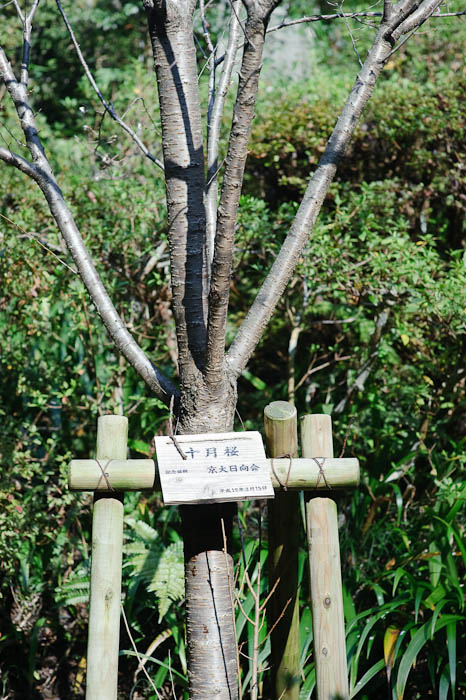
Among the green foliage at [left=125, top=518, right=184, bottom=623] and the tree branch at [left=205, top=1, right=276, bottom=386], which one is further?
the green foliage at [left=125, top=518, right=184, bottom=623]

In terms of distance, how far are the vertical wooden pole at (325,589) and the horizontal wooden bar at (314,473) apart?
0.07 metres

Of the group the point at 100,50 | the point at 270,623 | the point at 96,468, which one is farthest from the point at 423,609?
the point at 100,50

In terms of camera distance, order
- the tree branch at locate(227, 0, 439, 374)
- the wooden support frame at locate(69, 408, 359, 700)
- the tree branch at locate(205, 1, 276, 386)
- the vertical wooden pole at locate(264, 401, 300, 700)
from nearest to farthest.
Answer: the tree branch at locate(205, 1, 276, 386) → the wooden support frame at locate(69, 408, 359, 700) → the tree branch at locate(227, 0, 439, 374) → the vertical wooden pole at locate(264, 401, 300, 700)

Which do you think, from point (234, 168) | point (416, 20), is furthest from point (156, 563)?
point (416, 20)

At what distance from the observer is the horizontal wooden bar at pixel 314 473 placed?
2.31 metres

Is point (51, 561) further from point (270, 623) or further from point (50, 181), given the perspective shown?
point (50, 181)

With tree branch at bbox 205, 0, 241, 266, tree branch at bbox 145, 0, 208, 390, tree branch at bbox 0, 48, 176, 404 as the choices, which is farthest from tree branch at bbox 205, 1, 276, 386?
tree branch at bbox 205, 0, 241, 266

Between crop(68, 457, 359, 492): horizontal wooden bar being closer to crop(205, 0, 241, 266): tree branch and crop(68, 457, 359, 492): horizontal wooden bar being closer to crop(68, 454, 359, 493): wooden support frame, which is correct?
crop(68, 454, 359, 493): wooden support frame

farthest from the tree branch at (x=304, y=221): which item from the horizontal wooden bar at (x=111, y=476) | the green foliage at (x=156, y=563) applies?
the green foliage at (x=156, y=563)

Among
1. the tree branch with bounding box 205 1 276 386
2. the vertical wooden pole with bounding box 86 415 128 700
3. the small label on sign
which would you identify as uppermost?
the tree branch with bounding box 205 1 276 386

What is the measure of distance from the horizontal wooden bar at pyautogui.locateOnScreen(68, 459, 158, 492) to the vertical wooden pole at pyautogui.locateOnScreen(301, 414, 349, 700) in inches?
21.8

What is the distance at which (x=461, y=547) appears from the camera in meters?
3.20

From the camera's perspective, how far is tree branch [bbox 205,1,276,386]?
184cm

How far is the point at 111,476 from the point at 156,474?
14cm
